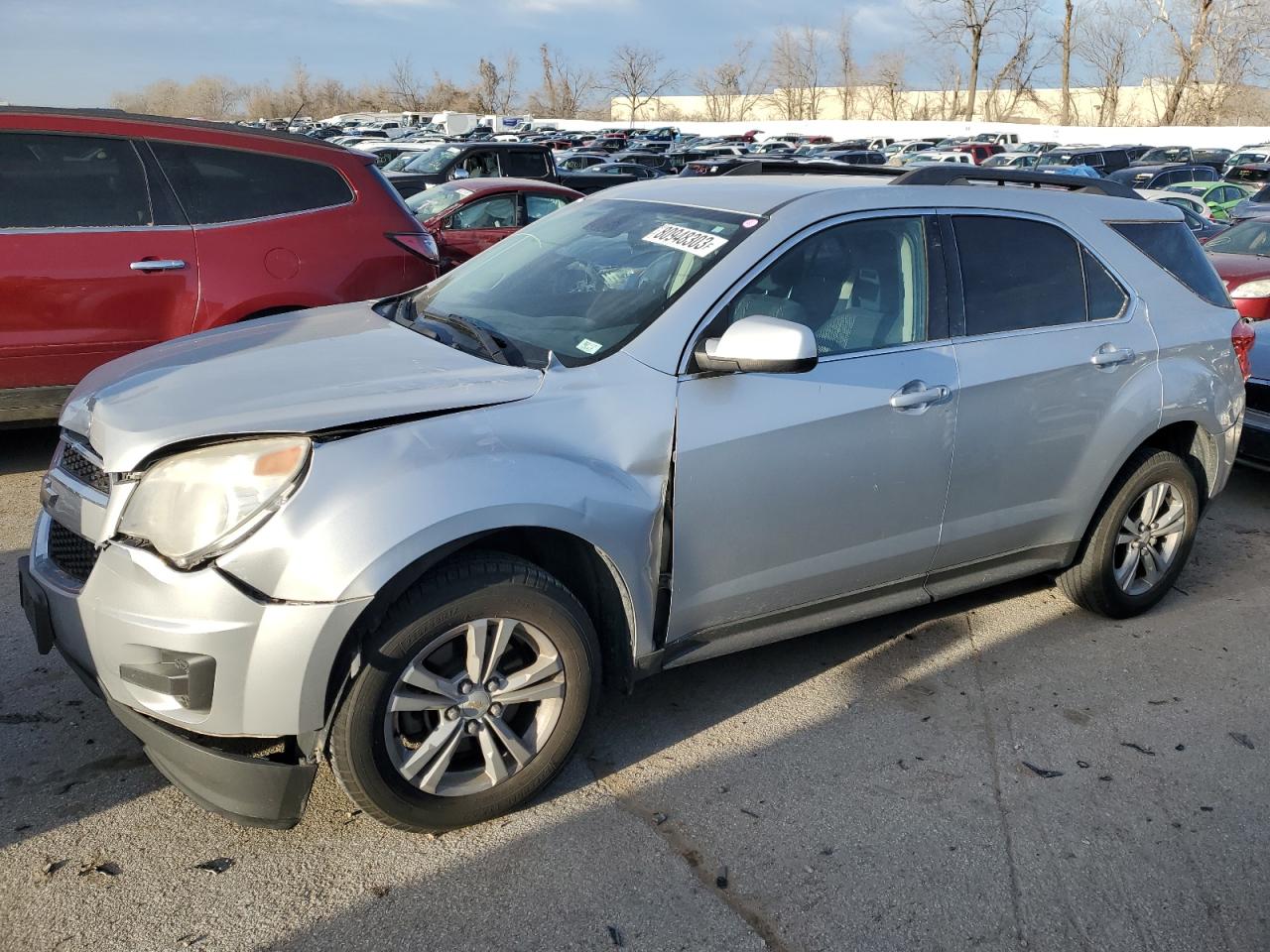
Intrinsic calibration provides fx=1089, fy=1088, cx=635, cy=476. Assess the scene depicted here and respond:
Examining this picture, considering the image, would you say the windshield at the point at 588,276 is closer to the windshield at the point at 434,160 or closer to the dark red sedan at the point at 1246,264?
the dark red sedan at the point at 1246,264

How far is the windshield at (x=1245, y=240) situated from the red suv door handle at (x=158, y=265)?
9.47 meters

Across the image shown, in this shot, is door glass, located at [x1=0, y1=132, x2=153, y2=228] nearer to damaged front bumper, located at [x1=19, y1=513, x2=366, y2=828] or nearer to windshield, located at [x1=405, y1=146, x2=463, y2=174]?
damaged front bumper, located at [x1=19, y1=513, x2=366, y2=828]

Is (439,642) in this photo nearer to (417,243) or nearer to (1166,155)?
(417,243)

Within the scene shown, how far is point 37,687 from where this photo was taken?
3631 mm

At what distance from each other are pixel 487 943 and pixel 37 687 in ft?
6.48

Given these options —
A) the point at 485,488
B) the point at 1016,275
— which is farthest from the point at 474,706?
the point at 1016,275

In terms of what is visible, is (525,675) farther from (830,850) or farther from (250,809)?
(830,850)

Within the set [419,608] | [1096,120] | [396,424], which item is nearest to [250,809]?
[419,608]

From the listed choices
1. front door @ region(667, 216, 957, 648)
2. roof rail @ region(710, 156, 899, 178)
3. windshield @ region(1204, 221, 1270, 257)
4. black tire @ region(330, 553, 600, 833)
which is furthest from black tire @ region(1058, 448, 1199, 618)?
windshield @ region(1204, 221, 1270, 257)

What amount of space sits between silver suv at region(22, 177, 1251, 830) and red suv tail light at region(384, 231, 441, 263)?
7.58 ft

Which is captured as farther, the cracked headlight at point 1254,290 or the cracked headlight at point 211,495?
the cracked headlight at point 1254,290

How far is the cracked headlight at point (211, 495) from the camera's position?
259cm

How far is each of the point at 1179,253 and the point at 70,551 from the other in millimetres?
4314

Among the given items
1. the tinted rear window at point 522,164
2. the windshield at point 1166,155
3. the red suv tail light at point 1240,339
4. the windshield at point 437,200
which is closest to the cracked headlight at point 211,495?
the red suv tail light at point 1240,339
